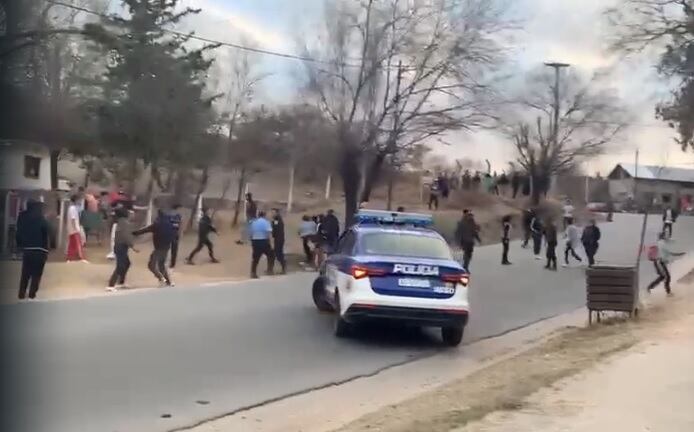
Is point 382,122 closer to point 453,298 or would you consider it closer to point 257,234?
point 257,234

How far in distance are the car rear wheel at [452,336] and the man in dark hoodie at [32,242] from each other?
21.2 ft

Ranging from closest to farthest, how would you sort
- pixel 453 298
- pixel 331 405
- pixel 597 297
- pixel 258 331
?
pixel 331 405 → pixel 453 298 → pixel 258 331 → pixel 597 297

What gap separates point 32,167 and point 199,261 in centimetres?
636

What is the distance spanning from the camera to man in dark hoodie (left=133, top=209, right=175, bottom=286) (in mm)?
19609

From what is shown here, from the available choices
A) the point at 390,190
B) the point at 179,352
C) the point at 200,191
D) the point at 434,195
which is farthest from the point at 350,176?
the point at 179,352

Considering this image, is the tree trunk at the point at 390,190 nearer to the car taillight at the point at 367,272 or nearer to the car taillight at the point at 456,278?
the car taillight at the point at 456,278

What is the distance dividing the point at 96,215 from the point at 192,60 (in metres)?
9.27

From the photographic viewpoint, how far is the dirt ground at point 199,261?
18812 millimetres

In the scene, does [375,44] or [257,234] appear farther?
[375,44]

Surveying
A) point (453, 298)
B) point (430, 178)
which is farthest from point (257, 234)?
point (430, 178)

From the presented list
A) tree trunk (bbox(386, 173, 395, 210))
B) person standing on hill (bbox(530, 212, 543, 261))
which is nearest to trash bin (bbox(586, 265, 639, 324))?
person standing on hill (bbox(530, 212, 543, 261))

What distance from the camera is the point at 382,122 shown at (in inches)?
1232

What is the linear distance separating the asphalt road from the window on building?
10.4 metres

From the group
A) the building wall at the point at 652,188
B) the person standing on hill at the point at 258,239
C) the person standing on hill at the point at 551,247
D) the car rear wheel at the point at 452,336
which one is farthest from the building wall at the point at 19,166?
the building wall at the point at 652,188
